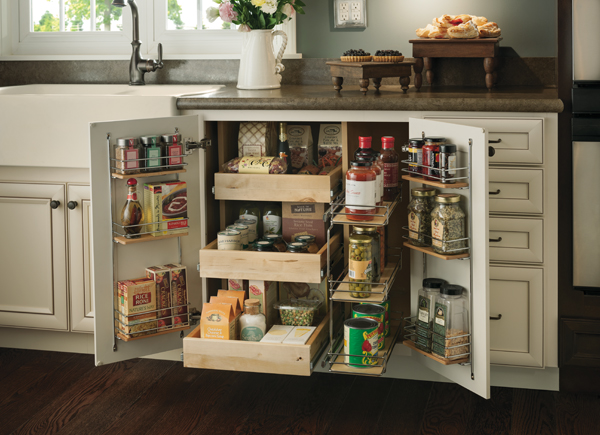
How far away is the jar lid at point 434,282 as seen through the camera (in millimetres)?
2018

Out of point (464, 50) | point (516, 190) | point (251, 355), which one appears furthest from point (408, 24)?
point (251, 355)

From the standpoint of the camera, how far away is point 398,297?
8.30 ft

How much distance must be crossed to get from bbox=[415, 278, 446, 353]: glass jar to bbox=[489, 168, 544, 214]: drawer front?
333 mm

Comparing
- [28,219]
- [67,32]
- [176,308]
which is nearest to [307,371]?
[176,308]

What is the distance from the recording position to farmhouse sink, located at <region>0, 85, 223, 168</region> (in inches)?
90.4

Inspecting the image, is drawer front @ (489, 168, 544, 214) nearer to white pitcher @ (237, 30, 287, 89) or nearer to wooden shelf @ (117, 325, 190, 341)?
white pitcher @ (237, 30, 287, 89)

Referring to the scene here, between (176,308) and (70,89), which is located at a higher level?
(70,89)

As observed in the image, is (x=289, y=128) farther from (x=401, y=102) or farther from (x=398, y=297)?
(x=398, y=297)

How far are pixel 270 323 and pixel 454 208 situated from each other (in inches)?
31.0

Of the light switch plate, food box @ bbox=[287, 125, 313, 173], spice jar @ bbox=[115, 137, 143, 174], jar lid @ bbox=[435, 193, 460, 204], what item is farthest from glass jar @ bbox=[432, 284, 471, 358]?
the light switch plate

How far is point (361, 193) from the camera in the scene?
6.47 ft

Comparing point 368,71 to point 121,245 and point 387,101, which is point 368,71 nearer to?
point 387,101

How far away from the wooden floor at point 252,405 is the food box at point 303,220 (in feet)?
1.77

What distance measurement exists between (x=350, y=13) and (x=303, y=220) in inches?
38.9
